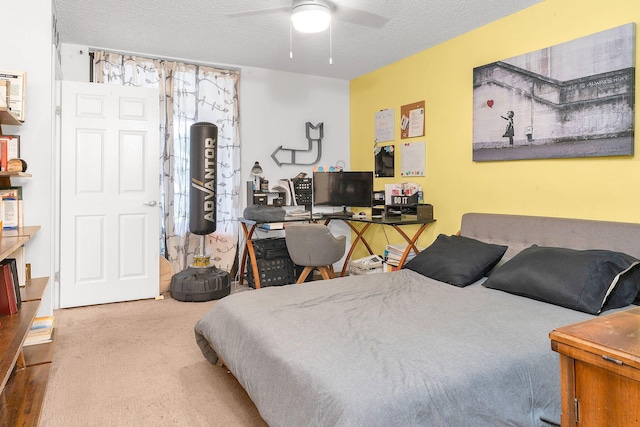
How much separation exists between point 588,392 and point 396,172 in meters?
3.86

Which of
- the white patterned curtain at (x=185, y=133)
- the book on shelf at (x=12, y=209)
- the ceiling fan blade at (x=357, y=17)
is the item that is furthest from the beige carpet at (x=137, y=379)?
the ceiling fan blade at (x=357, y=17)

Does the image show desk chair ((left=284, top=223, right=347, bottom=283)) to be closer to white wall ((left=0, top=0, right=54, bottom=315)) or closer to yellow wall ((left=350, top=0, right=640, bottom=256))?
yellow wall ((left=350, top=0, right=640, bottom=256))

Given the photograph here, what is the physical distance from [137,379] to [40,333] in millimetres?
879

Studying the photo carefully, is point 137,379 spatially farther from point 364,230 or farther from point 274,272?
point 364,230

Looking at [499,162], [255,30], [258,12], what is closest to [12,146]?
[258,12]

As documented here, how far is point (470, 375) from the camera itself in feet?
4.75

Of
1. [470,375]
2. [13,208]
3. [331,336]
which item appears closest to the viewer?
[470,375]

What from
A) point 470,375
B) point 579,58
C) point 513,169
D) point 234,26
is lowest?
point 470,375

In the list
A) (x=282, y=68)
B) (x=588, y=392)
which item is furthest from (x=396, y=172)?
(x=588, y=392)

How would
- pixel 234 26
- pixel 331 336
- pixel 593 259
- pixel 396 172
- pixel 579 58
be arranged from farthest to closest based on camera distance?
pixel 396 172 → pixel 234 26 → pixel 579 58 → pixel 593 259 → pixel 331 336

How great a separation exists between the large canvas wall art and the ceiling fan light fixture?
1.44m

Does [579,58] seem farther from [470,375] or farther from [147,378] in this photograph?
[147,378]

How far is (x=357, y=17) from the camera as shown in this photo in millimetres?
3350

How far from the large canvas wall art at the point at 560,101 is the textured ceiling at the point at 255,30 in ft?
1.74
